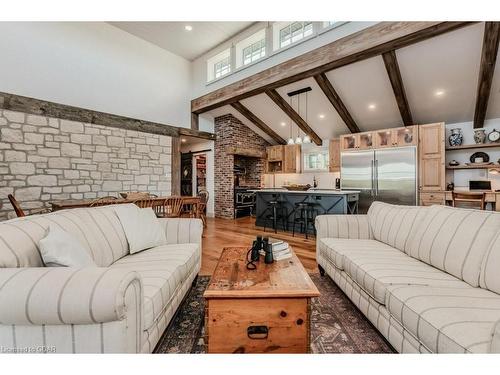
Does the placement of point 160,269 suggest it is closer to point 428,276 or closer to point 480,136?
point 428,276

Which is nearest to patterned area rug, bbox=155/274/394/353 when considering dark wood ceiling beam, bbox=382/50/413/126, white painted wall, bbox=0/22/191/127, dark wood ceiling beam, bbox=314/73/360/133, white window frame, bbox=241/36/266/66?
dark wood ceiling beam, bbox=382/50/413/126

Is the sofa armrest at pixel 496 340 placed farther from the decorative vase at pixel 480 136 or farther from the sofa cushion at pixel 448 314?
the decorative vase at pixel 480 136

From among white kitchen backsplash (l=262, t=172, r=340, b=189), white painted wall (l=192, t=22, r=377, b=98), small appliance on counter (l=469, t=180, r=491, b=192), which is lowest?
small appliance on counter (l=469, t=180, r=491, b=192)

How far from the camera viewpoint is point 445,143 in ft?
17.4

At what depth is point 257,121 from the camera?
7.04 m

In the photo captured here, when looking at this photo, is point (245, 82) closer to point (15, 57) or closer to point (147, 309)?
point (15, 57)

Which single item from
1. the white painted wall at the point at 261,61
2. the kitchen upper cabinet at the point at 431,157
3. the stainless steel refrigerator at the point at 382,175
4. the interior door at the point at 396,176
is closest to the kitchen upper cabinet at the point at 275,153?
the stainless steel refrigerator at the point at 382,175

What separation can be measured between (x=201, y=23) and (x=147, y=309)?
5475mm

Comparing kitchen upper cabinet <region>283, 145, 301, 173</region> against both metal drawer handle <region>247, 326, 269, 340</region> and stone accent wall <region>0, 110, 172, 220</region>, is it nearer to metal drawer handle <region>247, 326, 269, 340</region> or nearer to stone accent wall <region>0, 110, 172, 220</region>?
stone accent wall <region>0, 110, 172, 220</region>

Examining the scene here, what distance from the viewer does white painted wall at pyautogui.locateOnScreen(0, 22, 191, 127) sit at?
3.84m

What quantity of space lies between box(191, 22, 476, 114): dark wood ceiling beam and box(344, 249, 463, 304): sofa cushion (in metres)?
3.22

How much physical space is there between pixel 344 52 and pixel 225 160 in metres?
4.16

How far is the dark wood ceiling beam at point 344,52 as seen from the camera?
328 centimetres
